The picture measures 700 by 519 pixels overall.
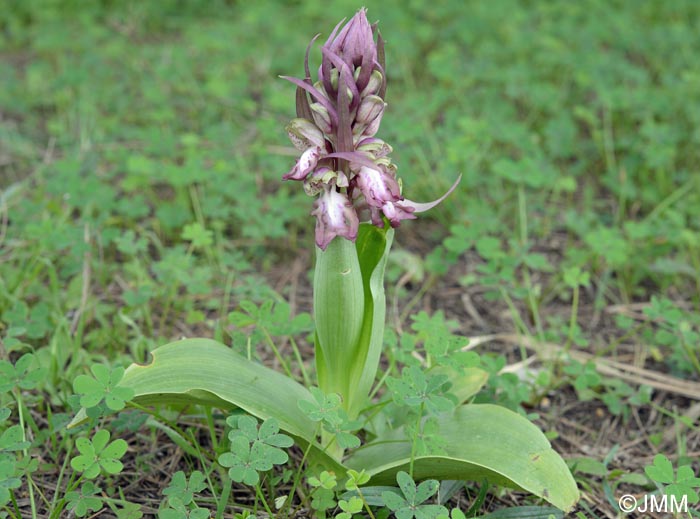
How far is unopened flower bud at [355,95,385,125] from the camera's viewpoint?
186cm

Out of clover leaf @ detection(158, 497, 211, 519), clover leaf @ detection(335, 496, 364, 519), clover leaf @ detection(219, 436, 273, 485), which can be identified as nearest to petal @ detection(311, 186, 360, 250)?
clover leaf @ detection(219, 436, 273, 485)

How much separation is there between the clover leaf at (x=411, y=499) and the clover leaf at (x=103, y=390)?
0.71m

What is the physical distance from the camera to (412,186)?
3.72m

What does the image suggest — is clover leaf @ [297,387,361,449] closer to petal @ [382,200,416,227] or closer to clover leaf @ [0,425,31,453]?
petal @ [382,200,416,227]

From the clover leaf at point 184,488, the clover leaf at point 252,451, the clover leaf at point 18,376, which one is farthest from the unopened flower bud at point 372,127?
the clover leaf at point 18,376

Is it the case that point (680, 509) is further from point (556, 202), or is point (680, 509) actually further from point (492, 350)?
point (556, 202)

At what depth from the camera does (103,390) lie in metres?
1.87

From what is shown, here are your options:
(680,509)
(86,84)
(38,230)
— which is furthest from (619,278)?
(86,84)

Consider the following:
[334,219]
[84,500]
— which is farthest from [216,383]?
[334,219]

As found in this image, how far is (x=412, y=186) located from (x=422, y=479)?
1955 mm

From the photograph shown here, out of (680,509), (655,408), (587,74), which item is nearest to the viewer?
(680,509)

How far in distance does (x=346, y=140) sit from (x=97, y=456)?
105 centimetres

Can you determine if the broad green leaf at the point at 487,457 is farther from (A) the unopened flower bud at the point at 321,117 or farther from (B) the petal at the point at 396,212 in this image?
(A) the unopened flower bud at the point at 321,117

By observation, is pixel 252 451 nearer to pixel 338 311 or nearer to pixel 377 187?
pixel 338 311
